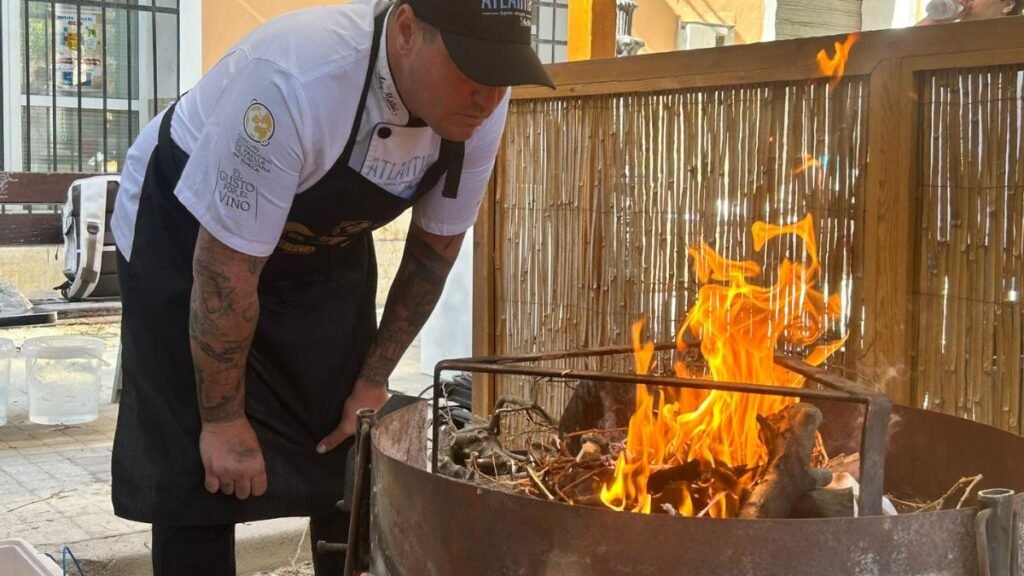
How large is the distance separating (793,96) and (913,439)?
1.30 meters

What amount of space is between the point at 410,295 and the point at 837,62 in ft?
4.57

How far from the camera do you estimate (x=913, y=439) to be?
92.6 inches

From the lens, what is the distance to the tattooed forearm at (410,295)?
8.53 ft

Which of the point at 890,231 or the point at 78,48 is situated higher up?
the point at 78,48

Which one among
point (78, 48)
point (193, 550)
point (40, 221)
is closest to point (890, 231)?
point (193, 550)

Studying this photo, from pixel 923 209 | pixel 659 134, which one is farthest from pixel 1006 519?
pixel 659 134

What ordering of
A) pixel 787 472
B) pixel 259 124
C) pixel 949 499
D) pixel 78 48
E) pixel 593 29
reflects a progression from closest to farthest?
pixel 787 472 → pixel 259 124 → pixel 949 499 → pixel 593 29 → pixel 78 48

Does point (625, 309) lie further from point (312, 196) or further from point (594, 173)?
point (312, 196)

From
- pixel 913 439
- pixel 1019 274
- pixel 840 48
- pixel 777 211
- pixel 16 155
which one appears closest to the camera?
pixel 913 439

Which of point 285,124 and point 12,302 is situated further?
point 12,302

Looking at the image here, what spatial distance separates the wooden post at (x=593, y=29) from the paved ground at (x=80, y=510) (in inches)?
79.3

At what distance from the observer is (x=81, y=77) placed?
9055 mm

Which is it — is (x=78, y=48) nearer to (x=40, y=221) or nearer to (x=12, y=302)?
(x=40, y=221)

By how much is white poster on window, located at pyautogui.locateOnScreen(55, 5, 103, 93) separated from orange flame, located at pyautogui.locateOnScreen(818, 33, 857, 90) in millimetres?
7225
